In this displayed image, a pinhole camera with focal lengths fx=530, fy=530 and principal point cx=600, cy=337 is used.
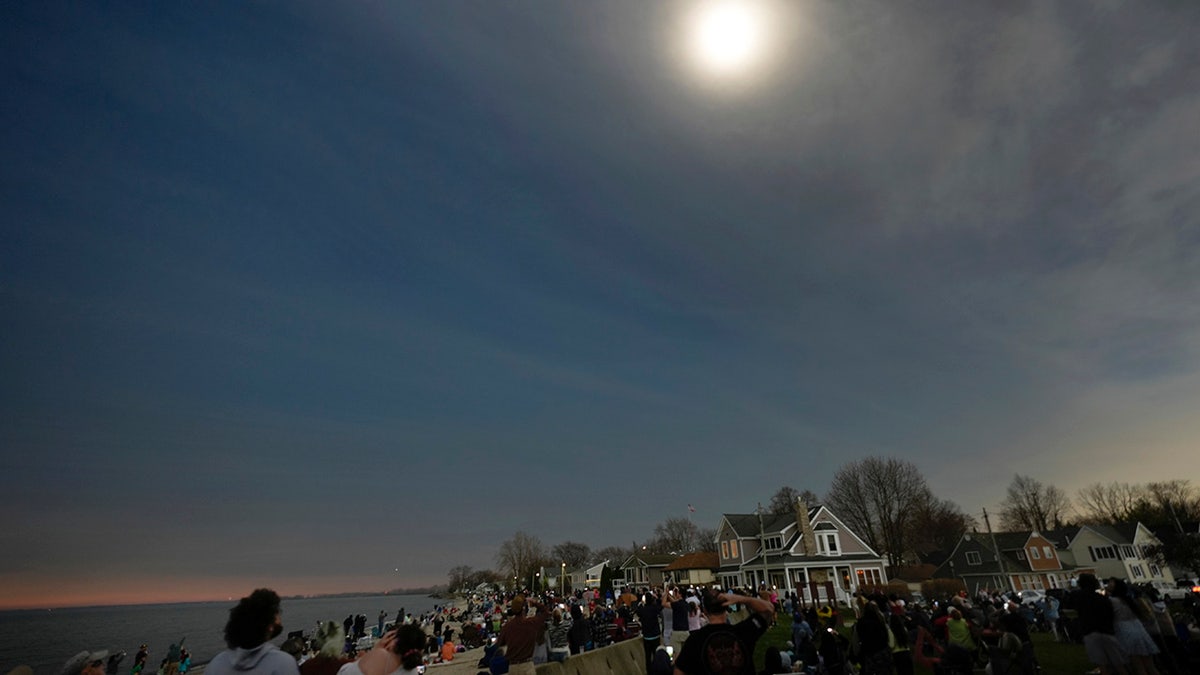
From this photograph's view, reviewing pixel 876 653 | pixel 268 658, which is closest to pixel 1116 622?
pixel 876 653

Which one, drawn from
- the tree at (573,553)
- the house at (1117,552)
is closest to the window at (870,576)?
the house at (1117,552)

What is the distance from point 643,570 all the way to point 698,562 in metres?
19.5

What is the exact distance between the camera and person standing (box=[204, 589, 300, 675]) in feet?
12.1

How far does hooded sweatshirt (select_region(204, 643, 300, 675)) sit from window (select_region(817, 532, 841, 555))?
53.1 metres

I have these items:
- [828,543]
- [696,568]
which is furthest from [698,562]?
[828,543]

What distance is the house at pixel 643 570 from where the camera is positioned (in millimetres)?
79438

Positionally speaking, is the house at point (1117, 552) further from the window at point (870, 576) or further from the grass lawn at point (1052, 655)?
the grass lawn at point (1052, 655)

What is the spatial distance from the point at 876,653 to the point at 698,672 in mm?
5957

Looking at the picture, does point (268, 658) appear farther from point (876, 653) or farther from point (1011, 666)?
point (1011, 666)

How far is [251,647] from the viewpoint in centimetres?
380

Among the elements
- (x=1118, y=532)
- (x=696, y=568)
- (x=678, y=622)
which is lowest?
(x=696, y=568)

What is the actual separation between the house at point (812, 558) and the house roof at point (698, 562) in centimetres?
939

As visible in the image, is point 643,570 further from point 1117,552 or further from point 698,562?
point 1117,552

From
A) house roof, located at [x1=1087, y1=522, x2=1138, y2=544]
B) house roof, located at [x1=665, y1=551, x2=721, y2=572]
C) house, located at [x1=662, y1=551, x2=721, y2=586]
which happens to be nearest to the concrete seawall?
house, located at [x1=662, y1=551, x2=721, y2=586]
